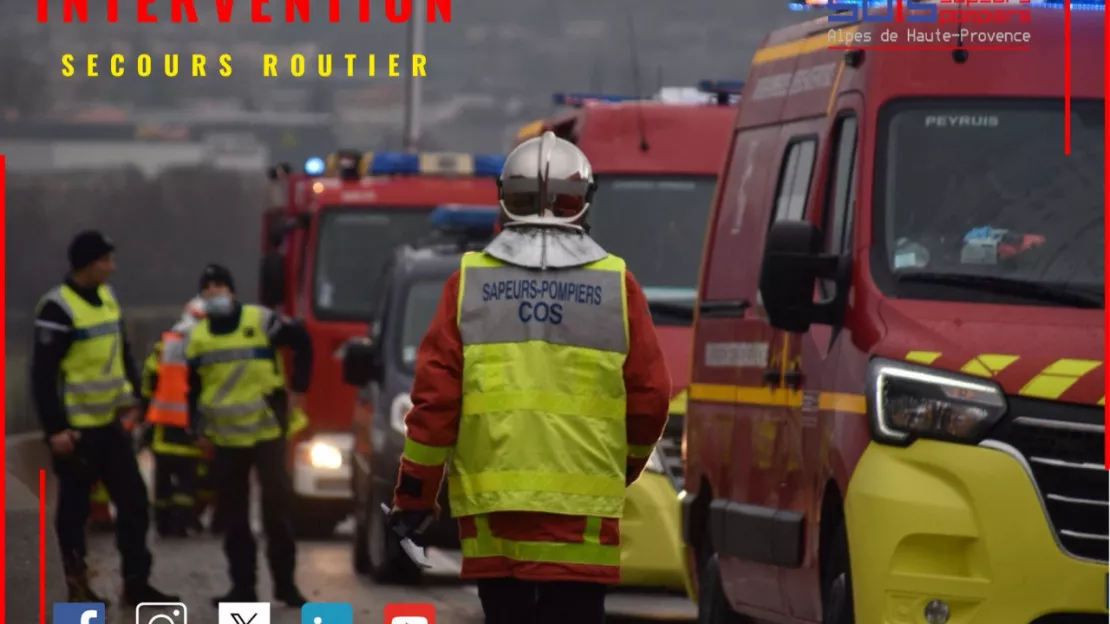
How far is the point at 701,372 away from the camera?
10.9 metres

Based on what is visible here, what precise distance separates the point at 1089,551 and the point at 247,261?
5657 centimetres

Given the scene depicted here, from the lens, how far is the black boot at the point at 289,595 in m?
13.9

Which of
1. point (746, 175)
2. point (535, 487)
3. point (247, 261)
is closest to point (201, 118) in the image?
point (247, 261)

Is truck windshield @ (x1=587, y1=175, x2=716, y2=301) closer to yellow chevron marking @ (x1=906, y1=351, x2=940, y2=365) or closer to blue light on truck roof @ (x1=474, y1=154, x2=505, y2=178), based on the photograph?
yellow chevron marking @ (x1=906, y1=351, x2=940, y2=365)

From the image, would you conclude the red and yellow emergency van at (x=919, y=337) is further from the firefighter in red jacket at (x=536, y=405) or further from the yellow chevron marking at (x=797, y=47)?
the firefighter in red jacket at (x=536, y=405)

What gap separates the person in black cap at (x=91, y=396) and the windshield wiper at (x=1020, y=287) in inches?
221

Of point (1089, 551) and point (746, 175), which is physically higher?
point (746, 175)

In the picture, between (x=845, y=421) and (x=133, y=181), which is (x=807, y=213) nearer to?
(x=845, y=421)

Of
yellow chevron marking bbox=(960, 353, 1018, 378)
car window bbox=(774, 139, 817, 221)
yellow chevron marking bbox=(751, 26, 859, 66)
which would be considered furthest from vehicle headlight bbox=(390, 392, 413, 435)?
yellow chevron marking bbox=(960, 353, 1018, 378)

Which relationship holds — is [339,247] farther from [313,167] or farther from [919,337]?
[919,337]

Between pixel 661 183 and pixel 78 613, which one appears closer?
pixel 78 613

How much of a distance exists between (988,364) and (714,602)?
256cm

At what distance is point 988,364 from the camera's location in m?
8.22

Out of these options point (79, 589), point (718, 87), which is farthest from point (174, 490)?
point (79, 589)
